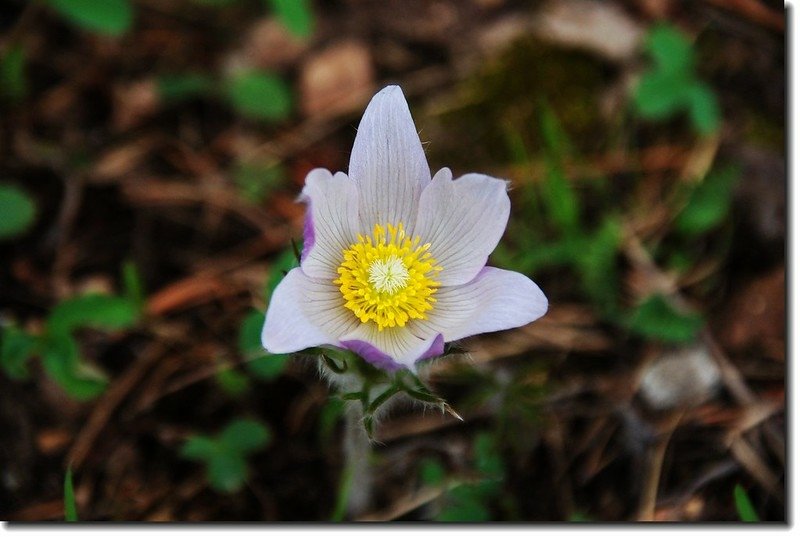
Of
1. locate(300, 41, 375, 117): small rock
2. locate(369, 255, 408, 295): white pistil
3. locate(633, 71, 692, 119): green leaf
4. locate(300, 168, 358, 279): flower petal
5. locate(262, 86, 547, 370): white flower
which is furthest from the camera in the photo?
locate(300, 41, 375, 117): small rock

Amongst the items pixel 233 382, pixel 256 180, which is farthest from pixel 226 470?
pixel 256 180

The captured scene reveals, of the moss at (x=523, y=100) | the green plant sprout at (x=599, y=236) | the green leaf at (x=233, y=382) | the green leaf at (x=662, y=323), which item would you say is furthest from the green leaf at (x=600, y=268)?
the green leaf at (x=233, y=382)

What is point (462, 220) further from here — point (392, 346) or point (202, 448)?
point (202, 448)

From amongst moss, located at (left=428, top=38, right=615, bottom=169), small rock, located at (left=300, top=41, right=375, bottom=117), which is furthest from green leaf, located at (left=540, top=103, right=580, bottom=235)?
small rock, located at (left=300, top=41, right=375, bottom=117)

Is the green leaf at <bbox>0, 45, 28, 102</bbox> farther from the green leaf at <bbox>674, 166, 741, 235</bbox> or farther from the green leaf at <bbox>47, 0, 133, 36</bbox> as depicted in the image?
the green leaf at <bbox>674, 166, 741, 235</bbox>

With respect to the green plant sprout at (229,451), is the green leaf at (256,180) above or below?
above

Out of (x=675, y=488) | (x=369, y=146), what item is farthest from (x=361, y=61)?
(x=675, y=488)

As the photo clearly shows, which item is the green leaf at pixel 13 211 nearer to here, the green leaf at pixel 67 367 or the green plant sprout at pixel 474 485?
the green leaf at pixel 67 367

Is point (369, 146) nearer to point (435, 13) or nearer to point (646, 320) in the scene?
point (646, 320)
